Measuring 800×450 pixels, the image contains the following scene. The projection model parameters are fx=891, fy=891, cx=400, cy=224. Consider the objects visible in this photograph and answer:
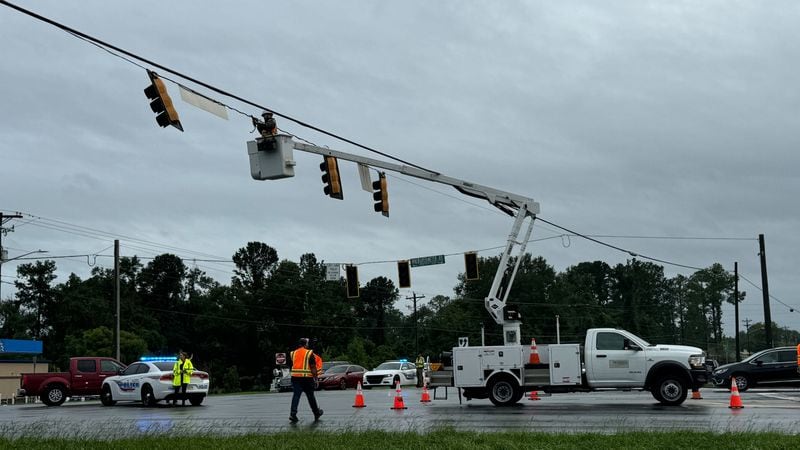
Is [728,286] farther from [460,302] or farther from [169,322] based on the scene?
[169,322]

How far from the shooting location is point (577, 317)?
381ft

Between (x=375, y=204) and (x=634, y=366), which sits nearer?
(x=634, y=366)

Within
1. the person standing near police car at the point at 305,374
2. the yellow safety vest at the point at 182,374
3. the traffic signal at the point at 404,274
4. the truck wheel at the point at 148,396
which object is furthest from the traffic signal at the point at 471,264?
the person standing near police car at the point at 305,374

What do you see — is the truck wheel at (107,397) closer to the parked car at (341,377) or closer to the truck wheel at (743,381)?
the parked car at (341,377)

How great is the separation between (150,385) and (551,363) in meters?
12.5

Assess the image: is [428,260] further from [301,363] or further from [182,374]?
[301,363]

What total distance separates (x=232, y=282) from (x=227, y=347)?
1004 cm

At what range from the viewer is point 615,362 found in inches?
867

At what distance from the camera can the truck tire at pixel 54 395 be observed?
31.1 m

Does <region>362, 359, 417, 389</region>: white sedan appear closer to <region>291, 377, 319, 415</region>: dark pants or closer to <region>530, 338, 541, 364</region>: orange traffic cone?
<region>530, 338, 541, 364</region>: orange traffic cone

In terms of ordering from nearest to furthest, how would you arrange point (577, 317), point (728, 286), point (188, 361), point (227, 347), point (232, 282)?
point (188, 361), point (227, 347), point (232, 282), point (577, 317), point (728, 286)

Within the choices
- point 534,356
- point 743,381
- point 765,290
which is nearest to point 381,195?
point 534,356

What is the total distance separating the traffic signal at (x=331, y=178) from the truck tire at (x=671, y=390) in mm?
8937

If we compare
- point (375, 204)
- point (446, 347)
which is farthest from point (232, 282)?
point (375, 204)
